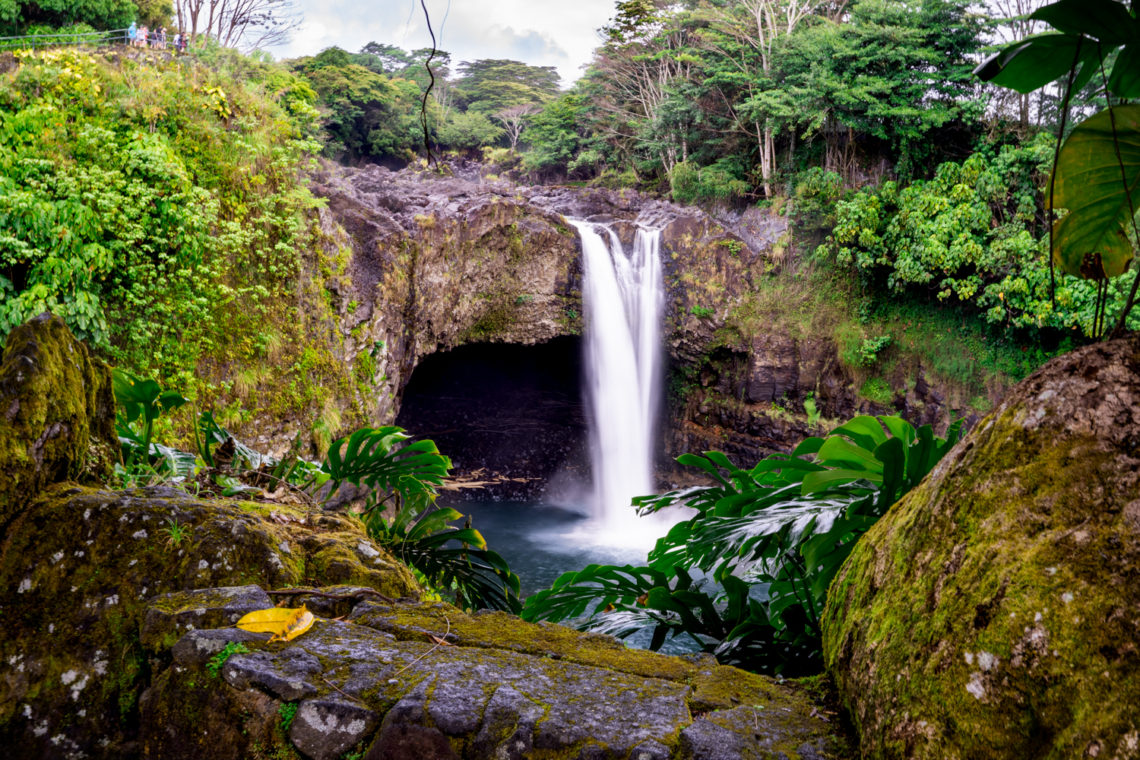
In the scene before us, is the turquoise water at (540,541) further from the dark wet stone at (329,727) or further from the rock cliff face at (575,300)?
the dark wet stone at (329,727)

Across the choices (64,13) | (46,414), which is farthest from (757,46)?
(64,13)

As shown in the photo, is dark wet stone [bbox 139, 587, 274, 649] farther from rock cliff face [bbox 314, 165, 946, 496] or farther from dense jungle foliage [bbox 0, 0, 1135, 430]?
rock cliff face [bbox 314, 165, 946, 496]

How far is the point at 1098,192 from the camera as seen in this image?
1028mm

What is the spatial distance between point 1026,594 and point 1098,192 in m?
0.74

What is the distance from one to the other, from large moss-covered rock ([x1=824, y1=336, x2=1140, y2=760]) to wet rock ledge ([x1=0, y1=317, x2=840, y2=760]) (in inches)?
8.2

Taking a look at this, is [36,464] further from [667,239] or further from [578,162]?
[578,162]

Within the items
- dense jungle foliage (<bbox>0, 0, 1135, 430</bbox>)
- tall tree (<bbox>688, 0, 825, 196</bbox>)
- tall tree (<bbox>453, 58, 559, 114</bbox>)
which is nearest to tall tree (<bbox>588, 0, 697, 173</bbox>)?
dense jungle foliage (<bbox>0, 0, 1135, 430</bbox>)

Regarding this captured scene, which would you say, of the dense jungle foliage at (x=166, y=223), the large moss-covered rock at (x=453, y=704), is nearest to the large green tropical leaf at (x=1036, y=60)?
the large moss-covered rock at (x=453, y=704)

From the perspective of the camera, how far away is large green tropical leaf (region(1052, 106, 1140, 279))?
3.32 feet

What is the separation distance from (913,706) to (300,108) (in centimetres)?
786

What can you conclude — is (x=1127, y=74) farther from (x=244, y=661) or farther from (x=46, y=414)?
(x=46, y=414)

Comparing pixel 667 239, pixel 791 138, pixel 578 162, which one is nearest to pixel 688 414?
pixel 667 239

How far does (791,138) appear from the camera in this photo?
13.9 meters

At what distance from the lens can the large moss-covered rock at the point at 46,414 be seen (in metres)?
1.37
